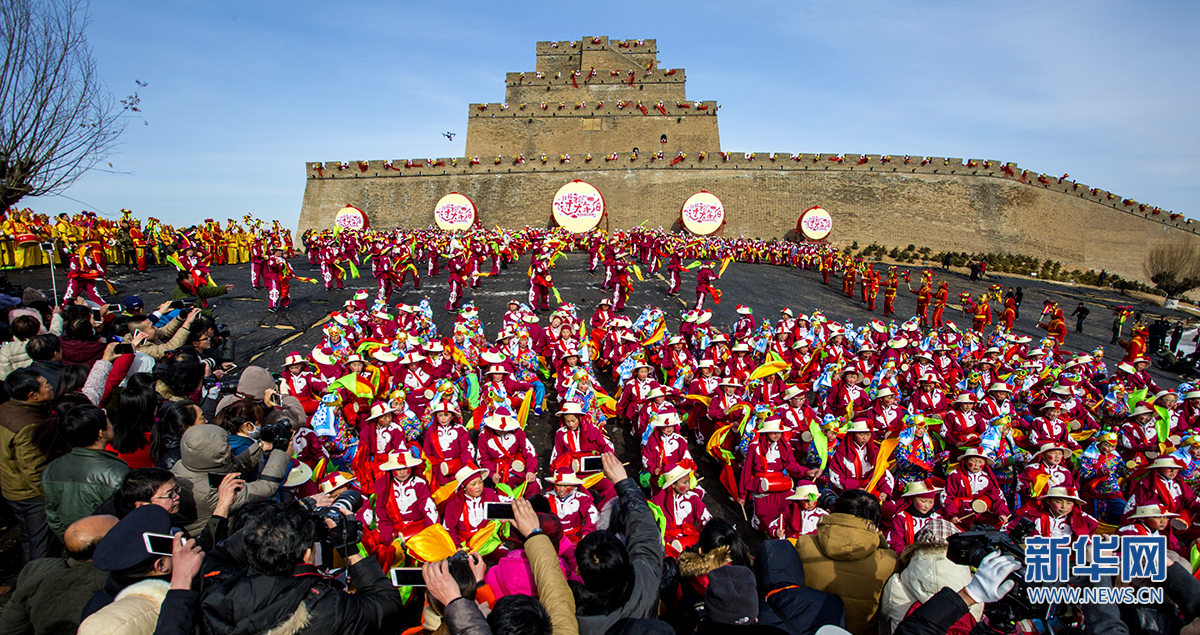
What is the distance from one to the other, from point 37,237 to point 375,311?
41.2 feet

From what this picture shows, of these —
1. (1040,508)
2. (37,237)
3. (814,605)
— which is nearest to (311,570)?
(814,605)

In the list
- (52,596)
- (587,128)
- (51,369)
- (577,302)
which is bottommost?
(52,596)

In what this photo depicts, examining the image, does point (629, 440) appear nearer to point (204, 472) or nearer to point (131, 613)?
point (204, 472)

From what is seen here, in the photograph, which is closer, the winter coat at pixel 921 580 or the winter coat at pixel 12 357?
the winter coat at pixel 921 580

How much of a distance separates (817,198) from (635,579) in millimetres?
39179

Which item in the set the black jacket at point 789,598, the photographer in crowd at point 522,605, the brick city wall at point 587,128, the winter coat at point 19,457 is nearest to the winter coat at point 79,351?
the winter coat at point 19,457

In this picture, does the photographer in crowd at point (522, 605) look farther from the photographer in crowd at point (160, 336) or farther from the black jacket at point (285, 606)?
the photographer in crowd at point (160, 336)

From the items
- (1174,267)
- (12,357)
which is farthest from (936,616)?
(1174,267)

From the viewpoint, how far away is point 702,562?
9.52 feet

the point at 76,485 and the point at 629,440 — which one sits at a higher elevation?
the point at 76,485

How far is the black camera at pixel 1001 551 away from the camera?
9.46 feet

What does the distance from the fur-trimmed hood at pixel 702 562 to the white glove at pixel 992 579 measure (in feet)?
3.81

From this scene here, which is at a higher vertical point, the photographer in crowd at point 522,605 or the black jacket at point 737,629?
the photographer in crowd at point 522,605

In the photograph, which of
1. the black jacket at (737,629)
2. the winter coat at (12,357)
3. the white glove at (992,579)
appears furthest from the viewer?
the winter coat at (12,357)
